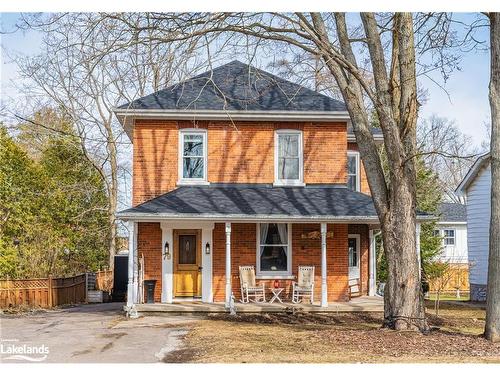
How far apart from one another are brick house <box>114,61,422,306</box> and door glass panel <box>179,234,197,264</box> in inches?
1.2

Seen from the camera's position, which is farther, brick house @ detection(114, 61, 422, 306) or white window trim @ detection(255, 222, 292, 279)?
white window trim @ detection(255, 222, 292, 279)

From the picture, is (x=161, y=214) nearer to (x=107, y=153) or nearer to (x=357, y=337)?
(x=357, y=337)

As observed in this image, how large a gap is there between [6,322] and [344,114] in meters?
11.2

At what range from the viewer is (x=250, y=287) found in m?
19.6

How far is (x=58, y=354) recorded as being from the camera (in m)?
11.7

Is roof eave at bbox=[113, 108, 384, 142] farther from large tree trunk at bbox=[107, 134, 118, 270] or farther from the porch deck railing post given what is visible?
large tree trunk at bbox=[107, 134, 118, 270]

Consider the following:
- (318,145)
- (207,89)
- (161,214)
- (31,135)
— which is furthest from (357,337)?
(31,135)

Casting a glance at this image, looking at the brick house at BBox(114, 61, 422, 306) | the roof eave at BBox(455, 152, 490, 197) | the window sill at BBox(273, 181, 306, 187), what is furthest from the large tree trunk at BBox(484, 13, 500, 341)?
the roof eave at BBox(455, 152, 490, 197)

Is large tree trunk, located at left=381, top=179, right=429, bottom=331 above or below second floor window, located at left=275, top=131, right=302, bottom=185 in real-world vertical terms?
below

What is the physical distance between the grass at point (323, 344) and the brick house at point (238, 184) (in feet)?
12.4

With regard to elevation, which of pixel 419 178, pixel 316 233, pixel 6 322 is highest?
pixel 419 178

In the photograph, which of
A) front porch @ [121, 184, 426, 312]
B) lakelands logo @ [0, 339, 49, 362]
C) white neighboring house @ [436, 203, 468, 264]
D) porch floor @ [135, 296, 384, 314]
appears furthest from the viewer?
white neighboring house @ [436, 203, 468, 264]

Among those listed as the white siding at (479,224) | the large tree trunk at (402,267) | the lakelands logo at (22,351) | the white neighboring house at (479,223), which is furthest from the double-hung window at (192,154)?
the white siding at (479,224)

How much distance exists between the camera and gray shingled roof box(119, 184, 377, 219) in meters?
18.6
